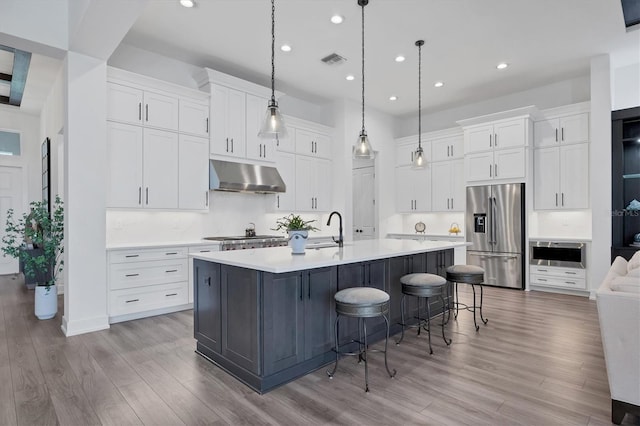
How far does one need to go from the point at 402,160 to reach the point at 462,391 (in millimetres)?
6068

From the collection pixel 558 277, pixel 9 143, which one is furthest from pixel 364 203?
pixel 9 143

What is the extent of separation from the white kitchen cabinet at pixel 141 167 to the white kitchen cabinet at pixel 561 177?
5873 millimetres

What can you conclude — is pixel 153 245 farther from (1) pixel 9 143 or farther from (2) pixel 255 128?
(1) pixel 9 143

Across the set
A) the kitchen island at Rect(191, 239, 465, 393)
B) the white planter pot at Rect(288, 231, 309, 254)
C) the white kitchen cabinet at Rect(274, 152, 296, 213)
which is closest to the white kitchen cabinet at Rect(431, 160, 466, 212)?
the white kitchen cabinet at Rect(274, 152, 296, 213)

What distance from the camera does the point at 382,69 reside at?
5582 millimetres

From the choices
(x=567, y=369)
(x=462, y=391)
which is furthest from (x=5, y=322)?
(x=567, y=369)

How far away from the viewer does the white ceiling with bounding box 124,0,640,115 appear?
393 centimetres

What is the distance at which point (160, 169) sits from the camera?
15.3 feet

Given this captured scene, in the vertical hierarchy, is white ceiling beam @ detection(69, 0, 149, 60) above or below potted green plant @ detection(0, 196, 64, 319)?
above

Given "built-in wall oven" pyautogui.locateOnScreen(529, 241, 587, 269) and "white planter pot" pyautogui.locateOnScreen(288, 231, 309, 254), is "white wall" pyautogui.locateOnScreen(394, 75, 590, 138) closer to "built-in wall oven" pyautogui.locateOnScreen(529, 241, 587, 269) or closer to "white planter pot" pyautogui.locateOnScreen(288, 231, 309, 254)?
"built-in wall oven" pyautogui.locateOnScreen(529, 241, 587, 269)

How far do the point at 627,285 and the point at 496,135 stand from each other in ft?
15.7

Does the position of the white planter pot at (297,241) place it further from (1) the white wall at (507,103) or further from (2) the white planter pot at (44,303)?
(1) the white wall at (507,103)

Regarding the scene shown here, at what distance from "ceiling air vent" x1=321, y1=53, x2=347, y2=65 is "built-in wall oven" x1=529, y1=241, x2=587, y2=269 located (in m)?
4.31

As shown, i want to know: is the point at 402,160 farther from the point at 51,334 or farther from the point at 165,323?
the point at 51,334
